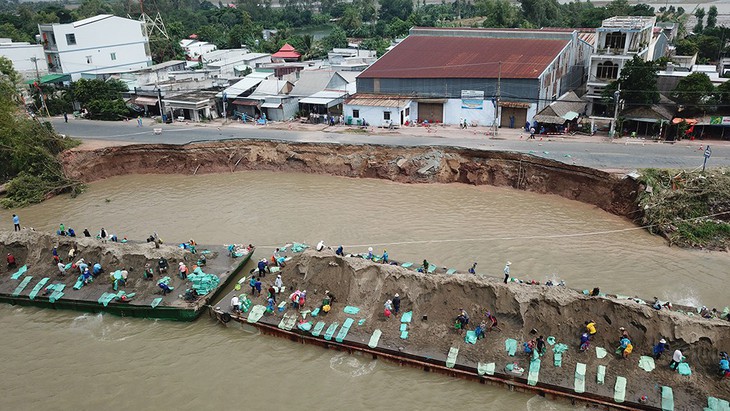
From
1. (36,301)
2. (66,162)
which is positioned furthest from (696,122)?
(66,162)

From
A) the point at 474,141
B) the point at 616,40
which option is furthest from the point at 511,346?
the point at 616,40

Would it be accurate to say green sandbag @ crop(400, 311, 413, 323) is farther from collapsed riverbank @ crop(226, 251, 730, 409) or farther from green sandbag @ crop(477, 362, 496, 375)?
green sandbag @ crop(477, 362, 496, 375)

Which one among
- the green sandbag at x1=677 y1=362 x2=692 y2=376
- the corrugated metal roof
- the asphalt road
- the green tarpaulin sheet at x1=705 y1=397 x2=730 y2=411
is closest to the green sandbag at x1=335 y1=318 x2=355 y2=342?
the green sandbag at x1=677 y1=362 x2=692 y2=376

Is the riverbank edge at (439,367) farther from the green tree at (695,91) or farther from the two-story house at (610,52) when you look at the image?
the two-story house at (610,52)

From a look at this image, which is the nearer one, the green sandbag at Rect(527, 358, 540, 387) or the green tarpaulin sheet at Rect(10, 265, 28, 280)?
the green sandbag at Rect(527, 358, 540, 387)

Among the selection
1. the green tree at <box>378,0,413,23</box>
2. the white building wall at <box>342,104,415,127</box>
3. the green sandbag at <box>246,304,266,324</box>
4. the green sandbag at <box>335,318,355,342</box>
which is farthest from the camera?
Answer: the green tree at <box>378,0,413,23</box>

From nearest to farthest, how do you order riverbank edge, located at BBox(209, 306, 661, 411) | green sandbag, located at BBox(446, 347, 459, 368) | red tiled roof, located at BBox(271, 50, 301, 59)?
riverbank edge, located at BBox(209, 306, 661, 411) < green sandbag, located at BBox(446, 347, 459, 368) < red tiled roof, located at BBox(271, 50, 301, 59)

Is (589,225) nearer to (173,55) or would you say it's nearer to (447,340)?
(447,340)
